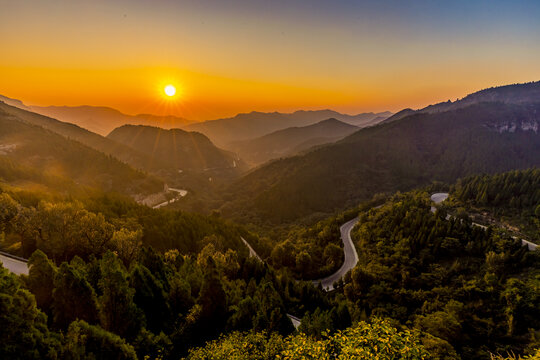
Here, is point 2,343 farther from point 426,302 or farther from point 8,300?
point 426,302

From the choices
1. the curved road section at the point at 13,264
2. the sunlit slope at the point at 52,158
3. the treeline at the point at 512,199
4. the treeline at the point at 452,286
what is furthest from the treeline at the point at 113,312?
the sunlit slope at the point at 52,158

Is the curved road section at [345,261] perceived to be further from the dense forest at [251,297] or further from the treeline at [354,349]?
the treeline at [354,349]

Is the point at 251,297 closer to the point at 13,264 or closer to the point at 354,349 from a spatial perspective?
the point at 354,349

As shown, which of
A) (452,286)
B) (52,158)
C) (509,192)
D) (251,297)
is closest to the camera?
(251,297)

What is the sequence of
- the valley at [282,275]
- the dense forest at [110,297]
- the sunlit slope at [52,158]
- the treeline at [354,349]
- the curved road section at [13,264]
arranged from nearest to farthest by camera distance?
the treeline at [354,349] < the dense forest at [110,297] < the valley at [282,275] < the curved road section at [13,264] < the sunlit slope at [52,158]

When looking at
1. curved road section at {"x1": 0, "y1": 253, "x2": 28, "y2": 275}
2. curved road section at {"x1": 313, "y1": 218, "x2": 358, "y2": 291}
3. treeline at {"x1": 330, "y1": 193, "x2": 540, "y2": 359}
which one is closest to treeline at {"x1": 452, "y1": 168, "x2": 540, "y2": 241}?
treeline at {"x1": 330, "y1": 193, "x2": 540, "y2": 359}

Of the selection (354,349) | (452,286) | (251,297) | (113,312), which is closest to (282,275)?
(251,297)
